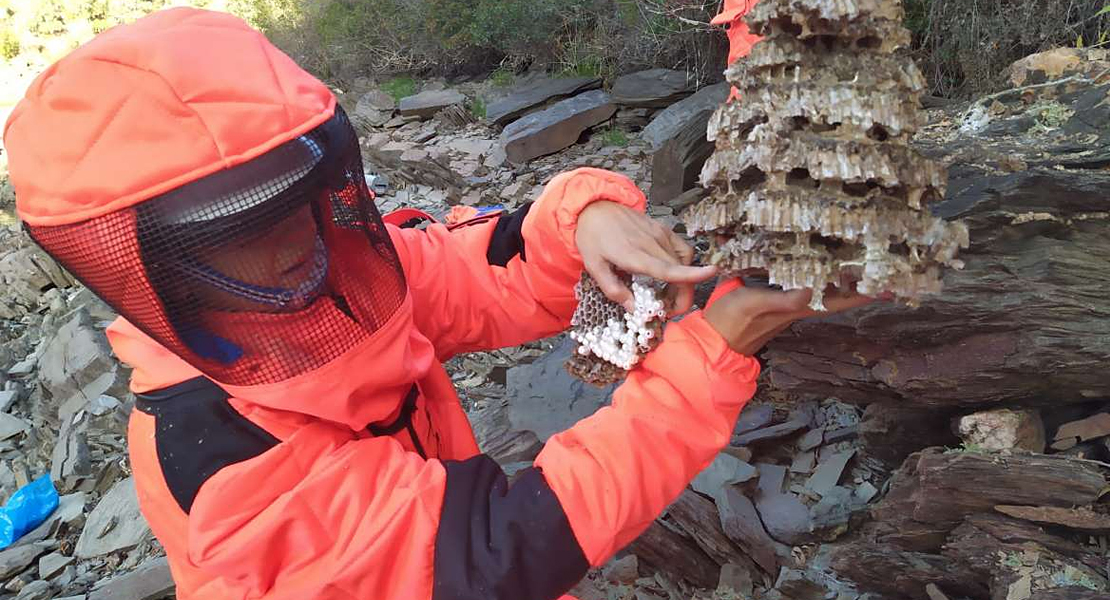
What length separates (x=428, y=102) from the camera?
9211mm

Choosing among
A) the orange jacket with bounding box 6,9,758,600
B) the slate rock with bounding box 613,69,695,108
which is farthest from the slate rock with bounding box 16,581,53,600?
the slate rock with bounding box 613,69,695,108

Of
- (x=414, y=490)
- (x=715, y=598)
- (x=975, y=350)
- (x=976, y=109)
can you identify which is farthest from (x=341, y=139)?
(x=976, y=109)

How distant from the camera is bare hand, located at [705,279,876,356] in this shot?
5.13ft

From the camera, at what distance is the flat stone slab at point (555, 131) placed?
7.45 m

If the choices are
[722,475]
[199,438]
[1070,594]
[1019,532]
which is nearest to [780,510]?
[722,475]

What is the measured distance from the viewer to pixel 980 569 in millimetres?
2455

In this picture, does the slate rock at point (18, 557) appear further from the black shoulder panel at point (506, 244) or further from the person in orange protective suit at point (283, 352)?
the black shoulder panel at point (506, 244)

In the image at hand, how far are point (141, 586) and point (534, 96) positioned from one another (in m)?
5.93

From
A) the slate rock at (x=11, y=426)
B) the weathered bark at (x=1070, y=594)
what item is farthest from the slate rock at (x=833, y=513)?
the slate rock at (x=11, y=426)

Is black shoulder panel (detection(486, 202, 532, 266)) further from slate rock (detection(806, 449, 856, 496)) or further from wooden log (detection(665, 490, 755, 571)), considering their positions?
slate rock (detection(806, 449, 856, 496))

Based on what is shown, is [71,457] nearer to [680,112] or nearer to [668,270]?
[668,270]

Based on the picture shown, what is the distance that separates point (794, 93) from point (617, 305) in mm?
686

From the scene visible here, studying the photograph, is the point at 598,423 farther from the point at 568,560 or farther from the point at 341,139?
the point at 341,139

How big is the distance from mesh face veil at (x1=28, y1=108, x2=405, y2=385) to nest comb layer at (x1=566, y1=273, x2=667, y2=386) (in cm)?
53
